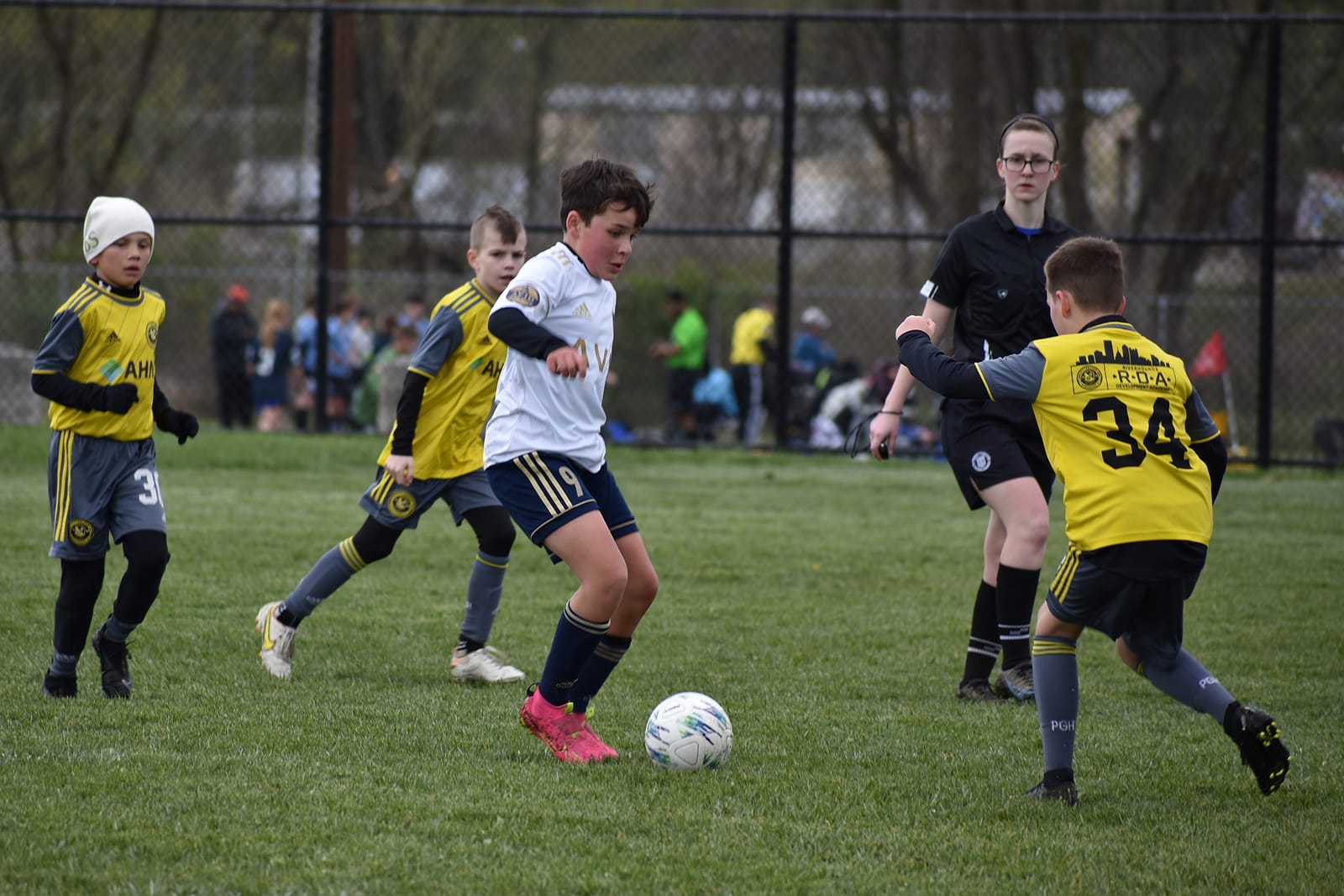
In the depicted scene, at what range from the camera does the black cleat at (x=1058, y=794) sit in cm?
396

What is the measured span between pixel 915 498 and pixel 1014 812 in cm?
720

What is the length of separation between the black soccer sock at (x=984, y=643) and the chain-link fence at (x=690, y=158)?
757cm

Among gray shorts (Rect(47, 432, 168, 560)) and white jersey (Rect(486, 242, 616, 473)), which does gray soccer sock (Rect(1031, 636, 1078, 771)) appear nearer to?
white jersey (Rect(486, 242, 616, 473))

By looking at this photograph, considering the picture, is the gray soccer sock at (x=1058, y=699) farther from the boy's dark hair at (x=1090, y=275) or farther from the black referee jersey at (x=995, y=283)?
the black referee jersey at (x=995, y=283)

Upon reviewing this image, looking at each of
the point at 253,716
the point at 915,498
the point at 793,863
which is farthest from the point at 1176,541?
the point at 915,498

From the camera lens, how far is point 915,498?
36.1 ft

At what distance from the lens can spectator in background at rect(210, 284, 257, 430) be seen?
53.2ft

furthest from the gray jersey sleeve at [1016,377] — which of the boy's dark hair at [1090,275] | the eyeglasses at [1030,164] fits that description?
the eyeglasses at [1030,164]

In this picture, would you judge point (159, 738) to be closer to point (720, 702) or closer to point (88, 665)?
point (88, 665)

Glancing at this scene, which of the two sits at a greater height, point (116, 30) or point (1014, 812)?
point (116, 30)

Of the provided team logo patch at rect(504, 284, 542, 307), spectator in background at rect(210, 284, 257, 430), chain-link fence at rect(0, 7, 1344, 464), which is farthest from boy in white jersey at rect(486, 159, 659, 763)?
spectator in background at rect(210, 284, 257, 430)

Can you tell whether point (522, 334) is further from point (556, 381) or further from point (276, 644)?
point (276, 644)

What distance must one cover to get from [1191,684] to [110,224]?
12.3 ft

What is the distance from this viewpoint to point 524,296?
427 cm
